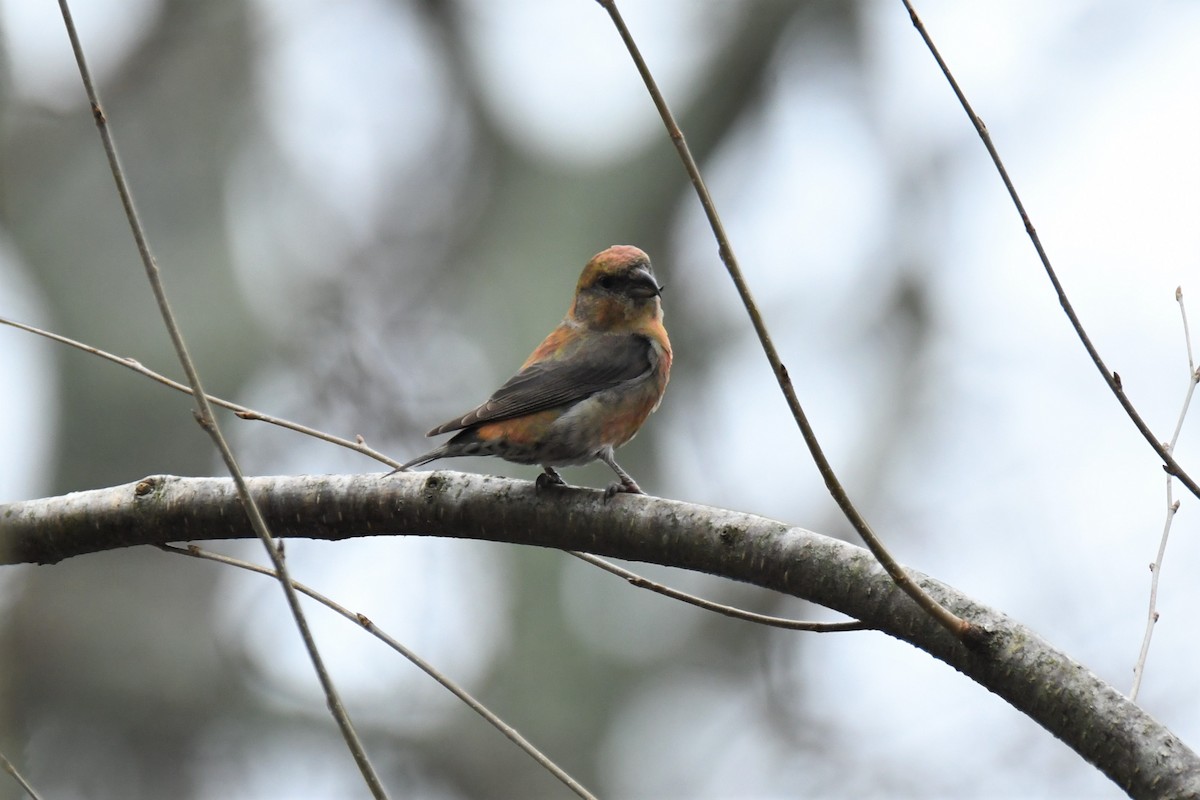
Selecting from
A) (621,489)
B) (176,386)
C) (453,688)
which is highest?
(621,489)

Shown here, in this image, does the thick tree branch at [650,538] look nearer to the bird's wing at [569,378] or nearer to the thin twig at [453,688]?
the thin twig at [453,688]

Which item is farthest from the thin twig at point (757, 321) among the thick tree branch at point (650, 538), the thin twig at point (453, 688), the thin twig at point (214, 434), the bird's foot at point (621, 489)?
the bird's foot at point (621, 489)

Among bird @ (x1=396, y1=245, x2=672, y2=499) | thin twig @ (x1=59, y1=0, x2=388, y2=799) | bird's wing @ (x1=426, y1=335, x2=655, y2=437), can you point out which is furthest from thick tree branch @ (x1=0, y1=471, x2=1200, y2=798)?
thin twig @ (x1=59, y1=0, x2=388, y2=799)

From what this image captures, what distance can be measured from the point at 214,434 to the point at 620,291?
10.9ft

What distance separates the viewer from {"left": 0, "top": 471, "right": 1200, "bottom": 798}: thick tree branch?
2604 mm

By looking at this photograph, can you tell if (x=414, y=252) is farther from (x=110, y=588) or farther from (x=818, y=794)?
(x=818, y=794)

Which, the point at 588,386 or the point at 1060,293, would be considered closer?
the point at 1060,293

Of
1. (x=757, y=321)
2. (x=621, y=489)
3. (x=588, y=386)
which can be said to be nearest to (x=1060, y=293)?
(x=757, y=321)

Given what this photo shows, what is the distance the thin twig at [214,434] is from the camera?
219 cm

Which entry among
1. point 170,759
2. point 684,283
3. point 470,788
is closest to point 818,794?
point 470,788

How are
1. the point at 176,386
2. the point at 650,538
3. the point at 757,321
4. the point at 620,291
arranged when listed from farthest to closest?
the point at 620,291 → the point at 650,538 → the point at 176,386 → the point at 757,321

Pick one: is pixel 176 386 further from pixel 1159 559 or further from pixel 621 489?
pixel 1159 559

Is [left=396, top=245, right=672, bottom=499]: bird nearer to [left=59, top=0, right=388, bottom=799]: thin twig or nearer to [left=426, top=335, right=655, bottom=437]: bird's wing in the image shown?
[left=426, top=335, right=655, bottom=437]: bird's wing

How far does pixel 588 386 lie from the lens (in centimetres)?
497
